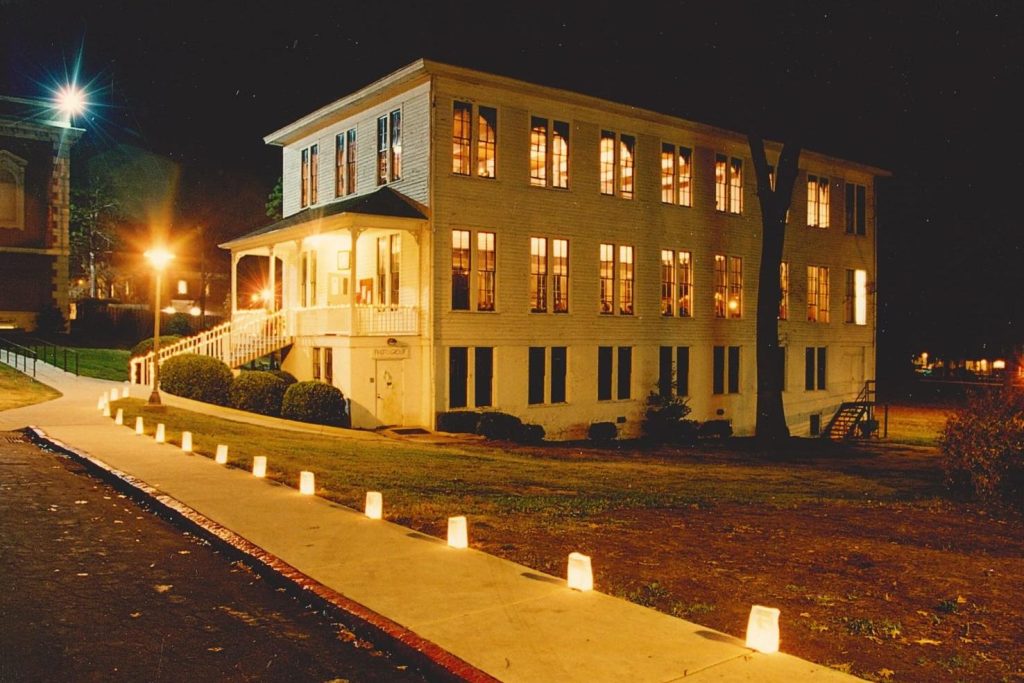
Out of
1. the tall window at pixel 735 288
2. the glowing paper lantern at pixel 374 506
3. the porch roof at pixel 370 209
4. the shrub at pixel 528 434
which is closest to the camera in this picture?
the glowing paper lantern at pixel 374 506

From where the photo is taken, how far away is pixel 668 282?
30.3m

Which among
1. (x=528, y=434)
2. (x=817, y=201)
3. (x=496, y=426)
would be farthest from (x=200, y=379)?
(x=817, y=201)

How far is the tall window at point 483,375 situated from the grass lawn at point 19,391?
10985 millimetres

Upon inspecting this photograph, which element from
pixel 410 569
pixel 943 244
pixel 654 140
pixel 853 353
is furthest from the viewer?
pixel 943 244

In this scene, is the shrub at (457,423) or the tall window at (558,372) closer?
the shrub at (457,423)

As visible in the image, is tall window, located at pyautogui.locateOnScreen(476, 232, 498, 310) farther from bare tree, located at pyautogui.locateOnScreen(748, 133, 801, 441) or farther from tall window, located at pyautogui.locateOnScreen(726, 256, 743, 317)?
tall window, located at pyautogui.locateOnScreen(726, 256, 743, 317)

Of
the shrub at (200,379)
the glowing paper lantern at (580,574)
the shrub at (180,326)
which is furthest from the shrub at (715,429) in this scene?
the shrub at (180,326)

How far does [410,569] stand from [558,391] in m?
19.6

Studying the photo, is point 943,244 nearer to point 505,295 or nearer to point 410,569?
point 505,295

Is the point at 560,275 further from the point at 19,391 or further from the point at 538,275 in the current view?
the point at 19,391

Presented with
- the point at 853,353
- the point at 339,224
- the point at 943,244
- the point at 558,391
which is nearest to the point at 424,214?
the point at 339,224

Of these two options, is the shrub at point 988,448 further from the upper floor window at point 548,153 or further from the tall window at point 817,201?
the tall window at point 817,201

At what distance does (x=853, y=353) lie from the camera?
37969 millimetres

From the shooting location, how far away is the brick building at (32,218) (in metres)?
40.9
